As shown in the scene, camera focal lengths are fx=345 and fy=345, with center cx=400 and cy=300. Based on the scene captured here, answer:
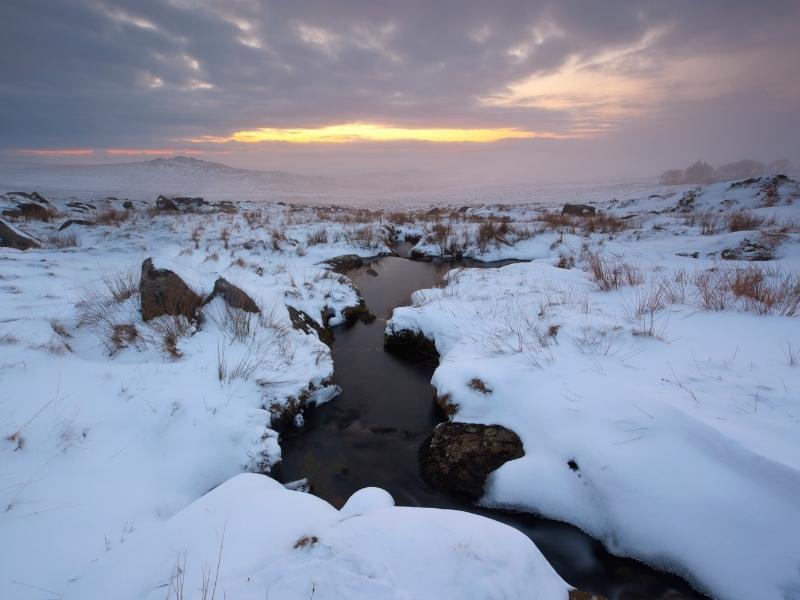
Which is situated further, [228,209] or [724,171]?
[724,171]

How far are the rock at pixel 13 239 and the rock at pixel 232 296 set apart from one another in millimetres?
8413

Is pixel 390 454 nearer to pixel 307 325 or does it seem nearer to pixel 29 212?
pixel 307 325

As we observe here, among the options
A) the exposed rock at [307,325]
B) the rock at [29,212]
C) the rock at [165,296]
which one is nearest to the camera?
the rock at [165,296]

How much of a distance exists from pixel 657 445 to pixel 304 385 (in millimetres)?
3784

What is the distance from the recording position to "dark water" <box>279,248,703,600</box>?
2.52m

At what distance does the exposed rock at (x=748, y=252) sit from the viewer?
7653 millimetres

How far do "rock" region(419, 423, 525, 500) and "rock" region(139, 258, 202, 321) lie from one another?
3970 mm

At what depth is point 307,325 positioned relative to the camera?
634cm

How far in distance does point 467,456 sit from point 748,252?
354 inches

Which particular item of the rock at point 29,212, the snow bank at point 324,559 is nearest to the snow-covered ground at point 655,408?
the snow bank at point 324,559

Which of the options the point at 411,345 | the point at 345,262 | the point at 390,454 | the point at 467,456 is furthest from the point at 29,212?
the point at 467,456

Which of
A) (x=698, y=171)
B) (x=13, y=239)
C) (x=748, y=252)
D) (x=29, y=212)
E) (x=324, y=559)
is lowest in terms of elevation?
(x=29, y=212)

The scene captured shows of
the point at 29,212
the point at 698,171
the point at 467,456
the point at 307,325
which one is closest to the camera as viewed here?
the point at 467,456

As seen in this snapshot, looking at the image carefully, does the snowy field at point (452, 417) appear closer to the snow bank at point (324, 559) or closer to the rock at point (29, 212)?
the snow bank at point (324, 559)
